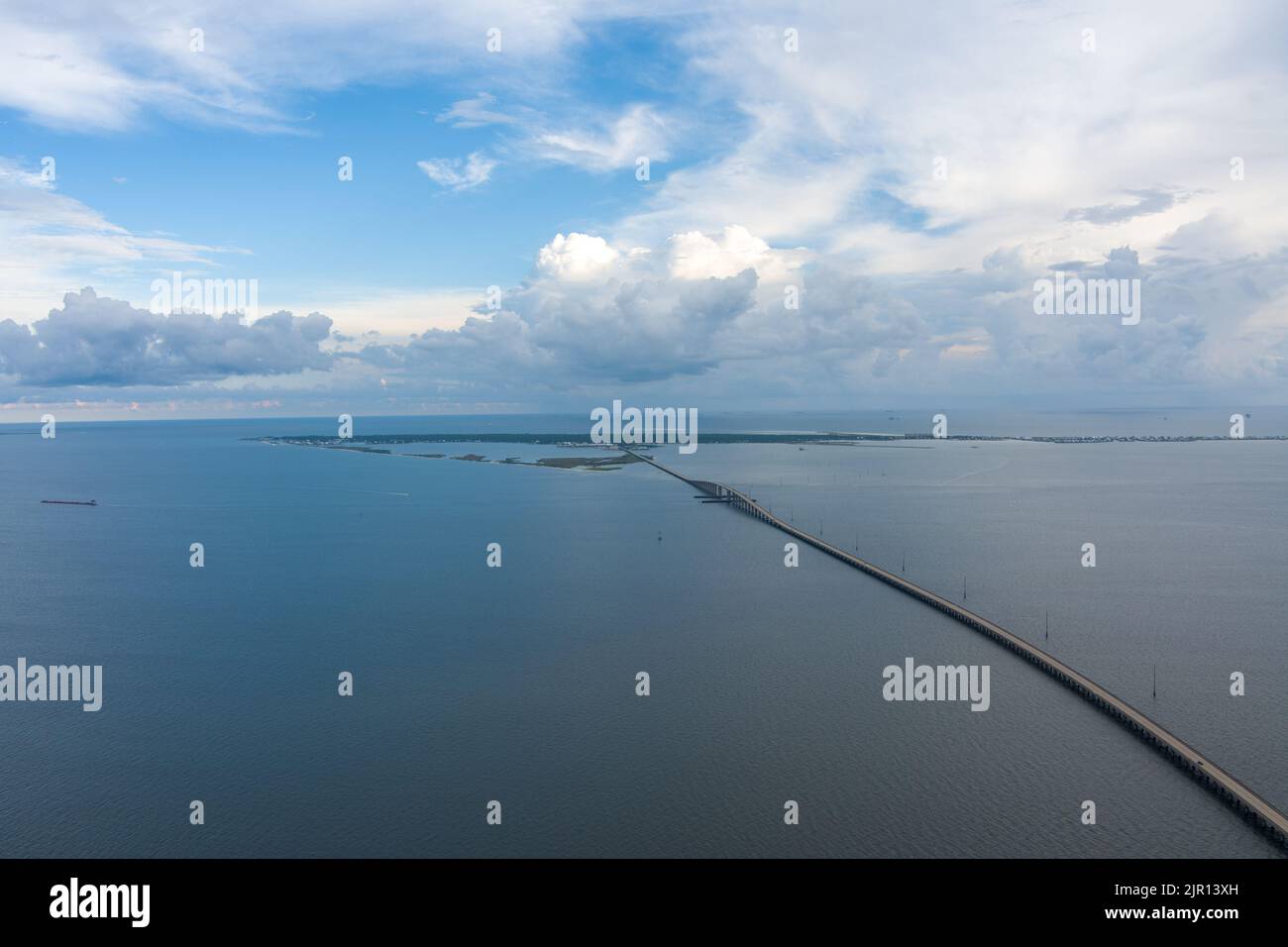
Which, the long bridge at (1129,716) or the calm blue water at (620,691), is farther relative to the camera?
the calm blue water at (620,691)

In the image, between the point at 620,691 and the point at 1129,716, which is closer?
the point at 1129,716

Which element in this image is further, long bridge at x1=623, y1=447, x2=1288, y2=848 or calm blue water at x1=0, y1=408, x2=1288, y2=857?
calm blue water at x1=0, y1=408, x2=1288, y2=857
